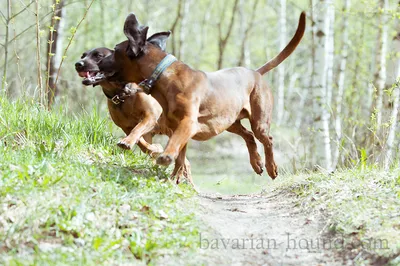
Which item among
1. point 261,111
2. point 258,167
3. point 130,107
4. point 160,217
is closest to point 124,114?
point 130,107

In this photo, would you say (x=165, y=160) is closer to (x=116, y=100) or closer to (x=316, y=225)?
(x=316, y=225)

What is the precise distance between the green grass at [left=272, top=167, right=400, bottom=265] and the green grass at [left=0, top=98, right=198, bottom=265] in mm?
1167

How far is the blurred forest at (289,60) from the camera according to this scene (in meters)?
8.24

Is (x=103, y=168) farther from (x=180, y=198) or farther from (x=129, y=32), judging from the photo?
(x=129, y=32)

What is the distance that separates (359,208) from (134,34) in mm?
2640

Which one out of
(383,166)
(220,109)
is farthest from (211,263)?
(383,166)

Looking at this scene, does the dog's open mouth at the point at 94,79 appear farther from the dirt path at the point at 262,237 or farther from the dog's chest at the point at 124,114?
the dirt path at the point at 262,237

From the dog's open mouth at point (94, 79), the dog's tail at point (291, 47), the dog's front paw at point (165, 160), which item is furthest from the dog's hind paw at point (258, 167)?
the dog's front paw at point (165, 160)

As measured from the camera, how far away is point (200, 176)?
49.5 feet

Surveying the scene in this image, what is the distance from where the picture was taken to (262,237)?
5008 mm

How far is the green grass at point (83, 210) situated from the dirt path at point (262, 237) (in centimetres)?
21

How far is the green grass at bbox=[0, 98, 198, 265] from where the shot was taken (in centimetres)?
415

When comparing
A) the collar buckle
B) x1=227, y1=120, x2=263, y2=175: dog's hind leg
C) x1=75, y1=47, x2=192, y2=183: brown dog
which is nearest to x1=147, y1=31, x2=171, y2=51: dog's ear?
x1=75, y1=47, x2=192, y2=183: brown dog

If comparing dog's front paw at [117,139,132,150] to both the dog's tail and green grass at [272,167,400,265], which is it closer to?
green grass at [272,167,400,265]
